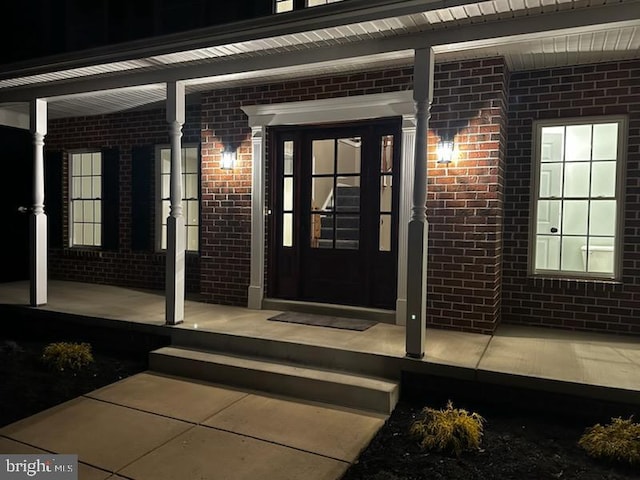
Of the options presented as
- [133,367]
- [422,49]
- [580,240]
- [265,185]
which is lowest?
[133,367]

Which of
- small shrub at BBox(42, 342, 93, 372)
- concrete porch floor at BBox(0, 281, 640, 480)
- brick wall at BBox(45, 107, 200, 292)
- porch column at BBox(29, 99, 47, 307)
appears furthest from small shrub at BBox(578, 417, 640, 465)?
porch column at BBox(29, 99, 47, 307)

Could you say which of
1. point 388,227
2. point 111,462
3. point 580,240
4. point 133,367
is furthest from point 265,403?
point 580,240

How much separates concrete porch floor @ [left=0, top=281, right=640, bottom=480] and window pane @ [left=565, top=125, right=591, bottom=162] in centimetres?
180

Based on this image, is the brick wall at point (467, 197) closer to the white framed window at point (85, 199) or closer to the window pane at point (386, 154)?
the window pane at point (386, 154)

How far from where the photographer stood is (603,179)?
4.80 m

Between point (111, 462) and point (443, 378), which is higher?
point (443, 378)

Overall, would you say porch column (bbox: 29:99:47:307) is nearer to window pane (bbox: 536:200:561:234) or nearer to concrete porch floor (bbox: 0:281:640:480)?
concrete porch floor (bbox: 0:281:640:480)

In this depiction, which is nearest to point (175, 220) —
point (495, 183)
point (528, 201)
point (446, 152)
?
point (446, 152)

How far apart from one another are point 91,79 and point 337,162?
2.93 meters

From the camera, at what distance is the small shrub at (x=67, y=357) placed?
14.8ft

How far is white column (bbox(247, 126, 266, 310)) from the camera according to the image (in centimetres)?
566

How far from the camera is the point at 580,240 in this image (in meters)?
4.95

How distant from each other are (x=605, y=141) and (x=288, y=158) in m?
3.38

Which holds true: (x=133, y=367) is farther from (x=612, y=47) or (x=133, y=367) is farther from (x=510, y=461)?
(x=612, y=47)
